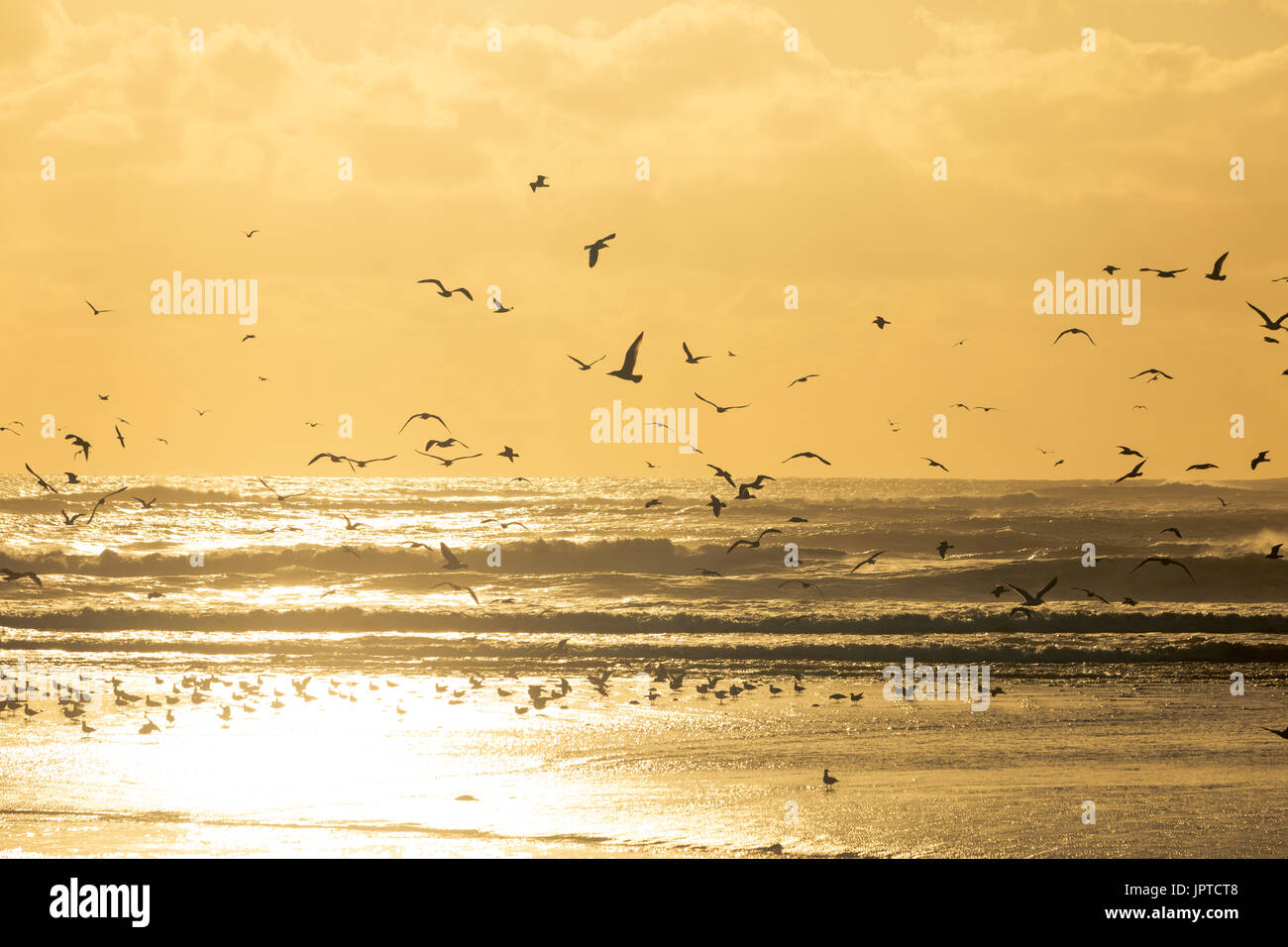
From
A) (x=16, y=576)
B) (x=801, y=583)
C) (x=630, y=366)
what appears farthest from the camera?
(x=801, y=583)

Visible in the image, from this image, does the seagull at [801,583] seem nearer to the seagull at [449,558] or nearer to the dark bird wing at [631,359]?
the seagull at [449,558]

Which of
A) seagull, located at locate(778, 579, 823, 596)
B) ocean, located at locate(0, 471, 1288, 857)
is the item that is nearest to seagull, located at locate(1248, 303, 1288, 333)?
ocean, located at locate(0, 471, 1288, 857)

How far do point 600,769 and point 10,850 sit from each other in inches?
243

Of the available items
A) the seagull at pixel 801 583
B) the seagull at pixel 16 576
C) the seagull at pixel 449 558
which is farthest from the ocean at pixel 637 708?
the seagull at pixel 449 558

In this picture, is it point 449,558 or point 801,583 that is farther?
point 801,583

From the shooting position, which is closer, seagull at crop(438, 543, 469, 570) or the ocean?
the ocean

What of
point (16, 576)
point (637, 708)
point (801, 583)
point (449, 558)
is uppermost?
point (449, 558)

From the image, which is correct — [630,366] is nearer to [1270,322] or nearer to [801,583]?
[1270,322]

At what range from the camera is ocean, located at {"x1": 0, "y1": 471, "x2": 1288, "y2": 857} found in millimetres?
12023

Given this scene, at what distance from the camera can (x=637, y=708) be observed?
727 inches

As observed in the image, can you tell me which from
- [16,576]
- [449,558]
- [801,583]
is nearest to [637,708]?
[449,558]

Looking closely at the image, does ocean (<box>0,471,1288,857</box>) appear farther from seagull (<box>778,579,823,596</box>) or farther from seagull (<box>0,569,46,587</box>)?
seagull (<box>0,569,46,587</box>)
